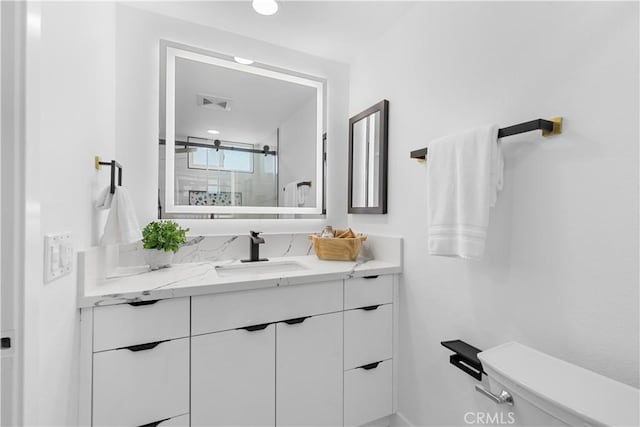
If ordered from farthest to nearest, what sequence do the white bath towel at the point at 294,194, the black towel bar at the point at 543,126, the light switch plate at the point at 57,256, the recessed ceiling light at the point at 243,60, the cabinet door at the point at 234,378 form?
the white bath towel at the point at 294,194 < the recessed ceiling light at the point at 243,60 < the cabinet door at the point at 234,378 < the black towel bar at the point at 543,126 < the light switch plate at the point at 57,256

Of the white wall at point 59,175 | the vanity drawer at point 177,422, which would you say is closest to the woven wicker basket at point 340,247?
the vanity drawer at point 177,422

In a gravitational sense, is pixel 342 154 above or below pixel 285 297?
above

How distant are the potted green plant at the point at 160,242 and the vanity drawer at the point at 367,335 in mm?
927

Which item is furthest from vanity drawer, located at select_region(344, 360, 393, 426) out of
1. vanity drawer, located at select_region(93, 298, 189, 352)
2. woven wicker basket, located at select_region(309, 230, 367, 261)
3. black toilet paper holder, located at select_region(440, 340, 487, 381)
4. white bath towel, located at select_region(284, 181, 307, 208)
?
white bath towel, located at select_region(284, 181, 307, 208)

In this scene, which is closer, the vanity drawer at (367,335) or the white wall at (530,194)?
the white wall at (530,194)

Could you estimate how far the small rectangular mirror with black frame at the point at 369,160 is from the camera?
5.61 feet

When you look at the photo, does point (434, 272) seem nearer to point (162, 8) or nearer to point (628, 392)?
point (628, 392)

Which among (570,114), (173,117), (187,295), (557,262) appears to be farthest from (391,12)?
(187,295)

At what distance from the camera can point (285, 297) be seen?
127 cm

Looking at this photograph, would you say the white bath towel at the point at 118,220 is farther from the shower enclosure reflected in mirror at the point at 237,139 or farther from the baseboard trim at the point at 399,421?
the baseboard trim at the point at 399,421

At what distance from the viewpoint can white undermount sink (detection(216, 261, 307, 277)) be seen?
1.59 meters

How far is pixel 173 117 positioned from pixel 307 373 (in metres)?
1.54

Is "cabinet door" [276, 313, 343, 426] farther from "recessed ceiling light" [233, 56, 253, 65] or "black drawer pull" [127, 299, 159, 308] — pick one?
"recessed ceiling light" [233, 56, 253, 65]

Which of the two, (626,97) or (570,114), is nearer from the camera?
(626,97)
